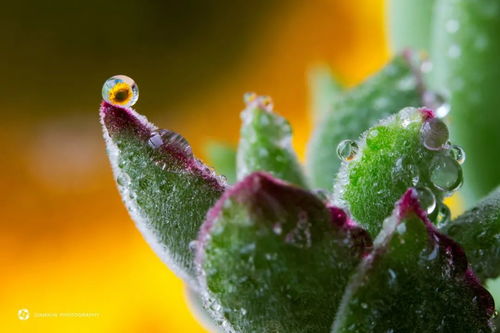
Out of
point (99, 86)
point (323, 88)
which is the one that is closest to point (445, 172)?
point (323, 88)

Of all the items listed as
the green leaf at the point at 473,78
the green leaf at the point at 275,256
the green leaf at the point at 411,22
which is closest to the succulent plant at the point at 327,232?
the green leaf at the point at 275,256

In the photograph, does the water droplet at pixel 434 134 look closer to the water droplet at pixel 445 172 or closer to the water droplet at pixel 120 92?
the water droplet at pixel 445 172

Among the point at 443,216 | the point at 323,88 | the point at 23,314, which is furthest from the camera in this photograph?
the point at 23,314

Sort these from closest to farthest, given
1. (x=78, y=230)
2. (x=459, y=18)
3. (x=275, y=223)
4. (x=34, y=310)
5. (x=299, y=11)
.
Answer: (x=275, y=223), (x=459, y=18), (x=34, y=310), (x=78, y=230), (x=299, y=11)

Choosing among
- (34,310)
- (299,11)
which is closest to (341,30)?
(299,11)

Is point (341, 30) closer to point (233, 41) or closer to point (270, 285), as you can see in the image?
point (233, 41)

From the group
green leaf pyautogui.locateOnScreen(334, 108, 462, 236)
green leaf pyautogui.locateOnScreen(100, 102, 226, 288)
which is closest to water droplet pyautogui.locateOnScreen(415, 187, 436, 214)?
green leaf pyautogui.locateOnScreen(334, 108, 462, 236)

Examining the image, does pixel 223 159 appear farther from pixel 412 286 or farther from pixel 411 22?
pixel 412 286
